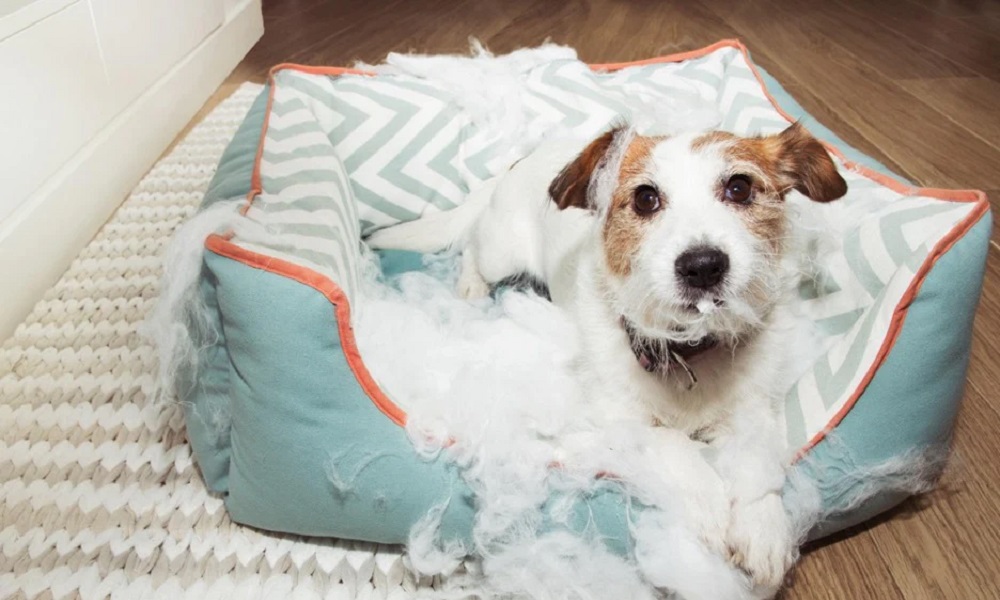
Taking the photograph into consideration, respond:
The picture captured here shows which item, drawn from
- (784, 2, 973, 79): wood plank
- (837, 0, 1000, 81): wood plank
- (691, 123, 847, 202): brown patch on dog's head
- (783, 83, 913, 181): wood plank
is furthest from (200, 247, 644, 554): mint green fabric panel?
(837, 0, 1000, 81): wood plank

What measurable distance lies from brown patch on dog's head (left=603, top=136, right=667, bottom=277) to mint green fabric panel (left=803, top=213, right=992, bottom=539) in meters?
0.36

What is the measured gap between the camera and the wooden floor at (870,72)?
110cm

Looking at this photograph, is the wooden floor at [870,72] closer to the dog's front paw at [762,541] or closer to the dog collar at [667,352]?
the dog's front paw at [762,541]

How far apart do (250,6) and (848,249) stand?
2.89 meters

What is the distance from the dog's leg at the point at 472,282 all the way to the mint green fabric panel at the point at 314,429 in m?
0.61

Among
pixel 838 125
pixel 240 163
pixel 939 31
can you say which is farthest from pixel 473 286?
pixel 939 31

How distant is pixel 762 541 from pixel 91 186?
179cm

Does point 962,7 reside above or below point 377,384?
below

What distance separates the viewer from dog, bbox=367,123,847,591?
36.6 inches

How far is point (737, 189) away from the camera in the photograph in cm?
101

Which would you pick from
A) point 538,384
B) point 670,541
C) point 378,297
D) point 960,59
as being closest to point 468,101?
point 378,297

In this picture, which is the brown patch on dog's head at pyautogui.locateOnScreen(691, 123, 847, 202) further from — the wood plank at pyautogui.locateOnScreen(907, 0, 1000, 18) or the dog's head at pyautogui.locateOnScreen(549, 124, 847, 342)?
the wood plank at pyautogui.locateOnScreen(907, 0, 1000, 18)

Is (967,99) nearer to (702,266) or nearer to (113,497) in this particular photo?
(702,266)

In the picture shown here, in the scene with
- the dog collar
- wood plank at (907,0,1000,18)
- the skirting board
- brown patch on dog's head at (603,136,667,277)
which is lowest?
wood plank at (907,0,1000,18)
